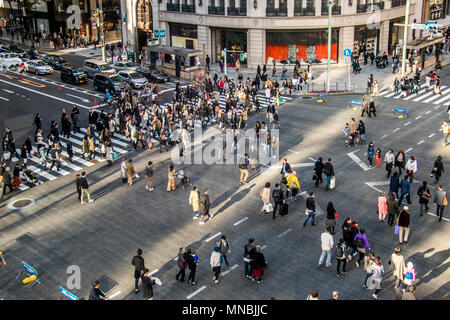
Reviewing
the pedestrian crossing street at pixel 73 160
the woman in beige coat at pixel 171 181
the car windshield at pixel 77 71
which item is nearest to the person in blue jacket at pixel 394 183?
the woman in beige coat at pixel 171 181

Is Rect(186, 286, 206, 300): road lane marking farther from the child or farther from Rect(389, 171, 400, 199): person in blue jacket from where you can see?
the child

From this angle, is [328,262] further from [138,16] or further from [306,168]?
[138,16]

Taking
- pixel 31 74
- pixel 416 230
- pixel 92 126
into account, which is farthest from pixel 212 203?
pixel 31 74

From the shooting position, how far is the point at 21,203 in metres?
27.7

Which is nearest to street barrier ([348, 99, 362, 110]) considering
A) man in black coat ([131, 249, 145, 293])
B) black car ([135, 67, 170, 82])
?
black car ([135, 67, 170, 82])

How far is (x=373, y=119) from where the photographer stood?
38.8m

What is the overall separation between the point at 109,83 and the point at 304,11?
A: 71.2 ft

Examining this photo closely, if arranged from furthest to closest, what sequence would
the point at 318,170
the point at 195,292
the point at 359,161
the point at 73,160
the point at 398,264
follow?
the point at 73,160 → the point at 359,161 → the point at 318,170 → the point at 195,292 → the point at 398,264

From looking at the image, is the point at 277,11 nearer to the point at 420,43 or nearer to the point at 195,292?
the point at 420,43

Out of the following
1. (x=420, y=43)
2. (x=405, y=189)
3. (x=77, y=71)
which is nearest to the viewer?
(x=405, y=189)

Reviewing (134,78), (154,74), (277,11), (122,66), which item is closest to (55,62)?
(122,66)

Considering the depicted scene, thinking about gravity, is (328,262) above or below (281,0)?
below

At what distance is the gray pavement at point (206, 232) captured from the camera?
65.2ft
